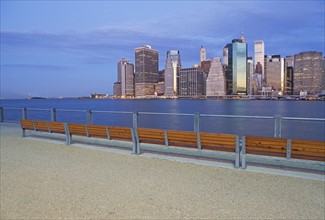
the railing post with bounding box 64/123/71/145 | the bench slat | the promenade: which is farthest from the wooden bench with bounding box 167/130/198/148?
the bench slat

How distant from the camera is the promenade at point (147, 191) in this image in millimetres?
4328

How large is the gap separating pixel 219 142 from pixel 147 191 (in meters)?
2.48

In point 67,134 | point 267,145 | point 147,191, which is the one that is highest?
point 267,145

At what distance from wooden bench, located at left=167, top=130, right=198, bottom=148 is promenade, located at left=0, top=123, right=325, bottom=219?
22.9 inches

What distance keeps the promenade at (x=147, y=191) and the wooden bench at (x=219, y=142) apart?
1.86 feet

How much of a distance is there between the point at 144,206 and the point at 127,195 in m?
0.58

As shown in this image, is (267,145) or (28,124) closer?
(267,145)

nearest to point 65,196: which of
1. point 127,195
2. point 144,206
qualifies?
point 127,195

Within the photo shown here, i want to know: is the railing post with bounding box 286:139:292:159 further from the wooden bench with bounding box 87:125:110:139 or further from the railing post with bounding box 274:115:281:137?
the wooden bench with bounding box 87:125:110:139

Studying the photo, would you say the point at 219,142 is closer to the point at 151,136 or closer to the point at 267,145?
the point at 267,145

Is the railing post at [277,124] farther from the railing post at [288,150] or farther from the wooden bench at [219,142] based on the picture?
the wooden bench at [219,142]

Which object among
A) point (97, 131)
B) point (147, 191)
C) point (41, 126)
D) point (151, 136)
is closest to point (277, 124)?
point (151, 136)

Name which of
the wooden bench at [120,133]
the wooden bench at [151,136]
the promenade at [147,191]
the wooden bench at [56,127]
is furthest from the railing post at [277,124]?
the wooden bench at [56,127]

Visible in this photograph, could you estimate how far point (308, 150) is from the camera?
599 centimetres
